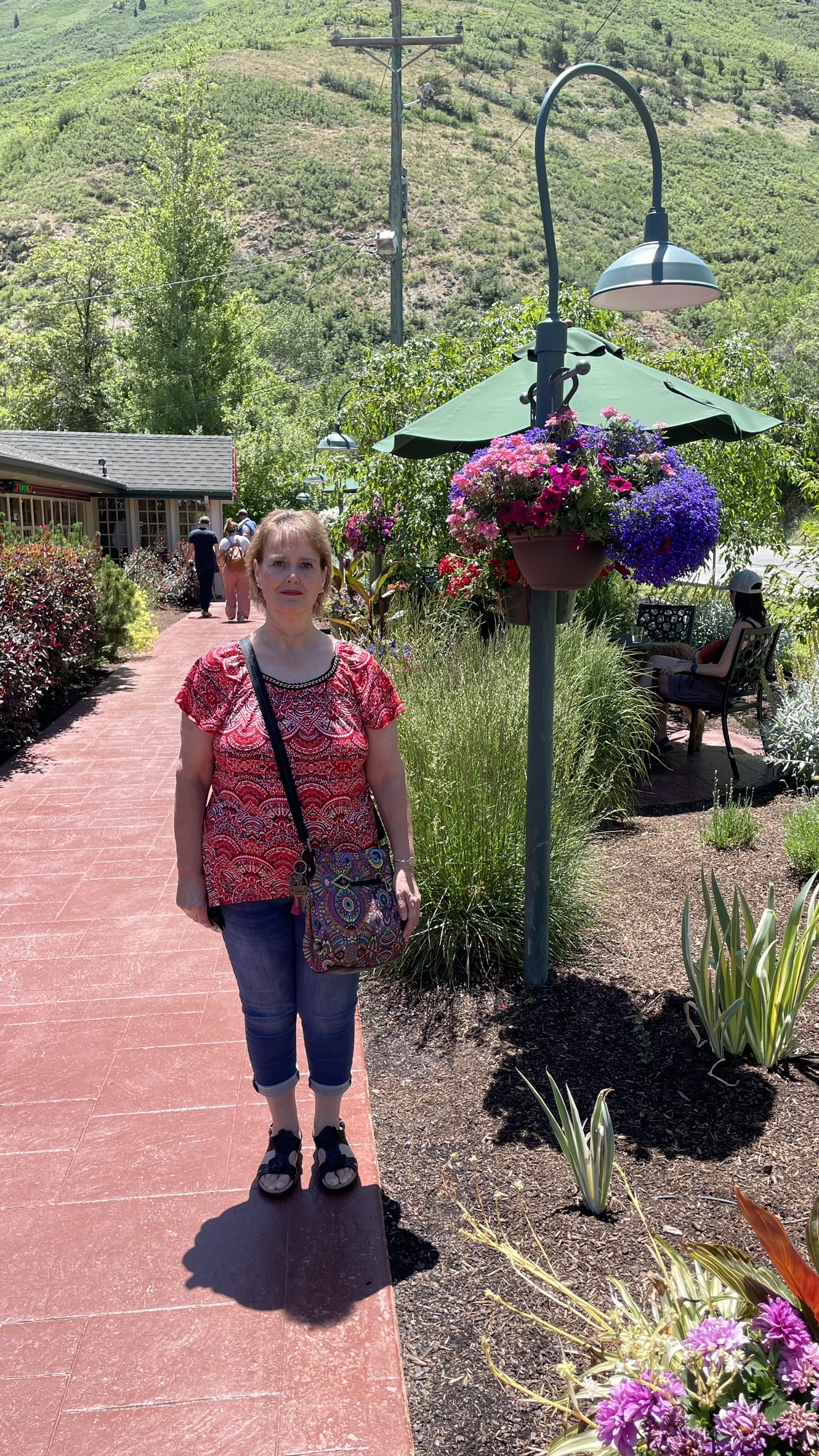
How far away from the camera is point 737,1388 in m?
1.51

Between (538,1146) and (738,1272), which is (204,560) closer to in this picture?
(538,1146)

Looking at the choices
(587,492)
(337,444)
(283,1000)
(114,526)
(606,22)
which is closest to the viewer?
(283,1000)

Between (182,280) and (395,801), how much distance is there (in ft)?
118

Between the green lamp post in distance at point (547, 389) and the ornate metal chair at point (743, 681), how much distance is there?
2693mm

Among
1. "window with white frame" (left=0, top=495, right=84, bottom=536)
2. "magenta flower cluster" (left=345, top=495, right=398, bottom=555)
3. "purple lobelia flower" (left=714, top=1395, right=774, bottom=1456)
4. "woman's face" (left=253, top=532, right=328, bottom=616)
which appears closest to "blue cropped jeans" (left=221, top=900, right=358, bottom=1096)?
"woman's face" (left=253, top=532, right=328, bottom=616)

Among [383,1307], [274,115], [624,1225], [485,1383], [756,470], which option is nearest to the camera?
[485,1383]

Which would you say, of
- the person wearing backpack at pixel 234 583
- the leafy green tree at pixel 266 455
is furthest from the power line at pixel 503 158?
the person wearing backpack at pixel 234 583

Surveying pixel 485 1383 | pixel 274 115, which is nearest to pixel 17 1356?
pixel 485 1383

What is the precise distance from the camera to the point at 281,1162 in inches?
111

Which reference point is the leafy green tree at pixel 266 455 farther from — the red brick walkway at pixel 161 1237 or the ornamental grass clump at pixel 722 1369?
the ornamental grass clump at pixel 722 1369

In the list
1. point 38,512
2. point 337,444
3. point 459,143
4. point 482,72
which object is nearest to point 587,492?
point 337,444

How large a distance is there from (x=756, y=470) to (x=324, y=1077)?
9730mm

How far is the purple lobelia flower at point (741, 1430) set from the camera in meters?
1.40

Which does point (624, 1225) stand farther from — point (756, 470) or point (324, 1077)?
point (756, 470)
